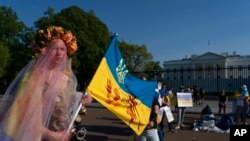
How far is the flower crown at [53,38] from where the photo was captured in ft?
11.5

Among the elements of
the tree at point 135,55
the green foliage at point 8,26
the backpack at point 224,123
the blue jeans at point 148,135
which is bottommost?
the backpack at point 224,123

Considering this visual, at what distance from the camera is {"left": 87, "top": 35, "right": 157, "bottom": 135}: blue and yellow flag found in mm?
5836

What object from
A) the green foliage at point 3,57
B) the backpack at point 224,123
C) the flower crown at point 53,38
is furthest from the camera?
the green foliage at point 3,57

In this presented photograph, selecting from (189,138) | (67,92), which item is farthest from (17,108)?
(189,138)

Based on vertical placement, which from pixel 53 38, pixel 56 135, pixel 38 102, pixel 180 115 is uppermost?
pixel 53 38

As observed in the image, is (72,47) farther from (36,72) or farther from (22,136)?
(22,136)

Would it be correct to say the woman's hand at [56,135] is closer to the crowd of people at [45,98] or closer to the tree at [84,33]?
the crowd of people at [45,98]

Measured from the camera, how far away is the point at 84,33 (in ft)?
151

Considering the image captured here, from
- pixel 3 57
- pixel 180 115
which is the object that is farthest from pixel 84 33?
pixel 180 115

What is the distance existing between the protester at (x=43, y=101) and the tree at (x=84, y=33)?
38525 mm

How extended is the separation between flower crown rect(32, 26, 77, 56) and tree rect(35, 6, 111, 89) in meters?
38.0

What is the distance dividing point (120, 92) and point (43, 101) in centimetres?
370

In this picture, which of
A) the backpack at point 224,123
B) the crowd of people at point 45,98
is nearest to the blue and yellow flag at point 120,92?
the crowd of people at point 45,98

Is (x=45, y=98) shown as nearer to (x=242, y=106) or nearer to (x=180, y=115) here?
(x=180, y=115)
